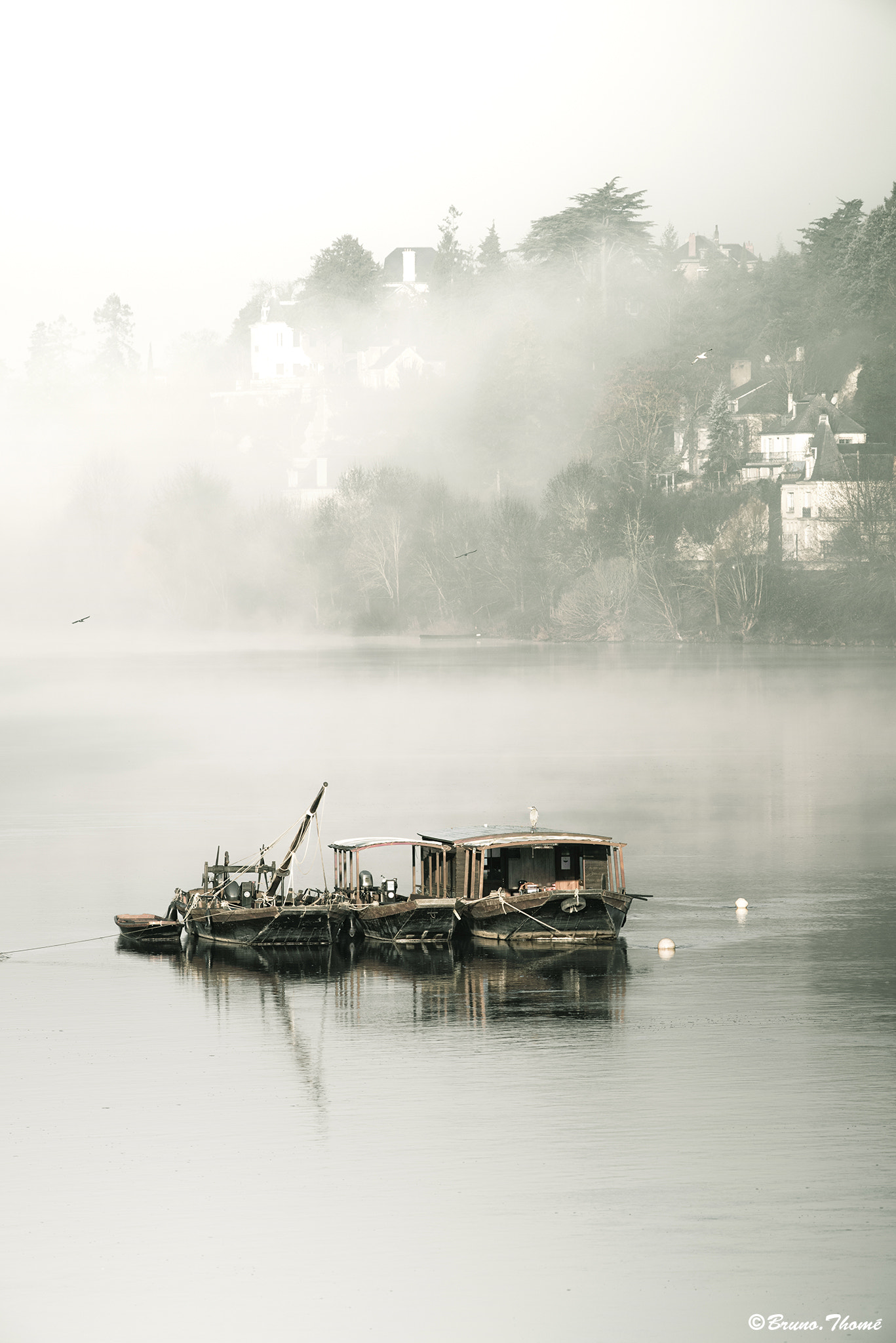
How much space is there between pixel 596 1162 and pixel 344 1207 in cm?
324

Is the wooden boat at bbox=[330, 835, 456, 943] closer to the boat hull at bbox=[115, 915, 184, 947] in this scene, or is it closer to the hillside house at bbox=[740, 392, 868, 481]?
the boat hull at bbox=[115, 915, 184, 947]

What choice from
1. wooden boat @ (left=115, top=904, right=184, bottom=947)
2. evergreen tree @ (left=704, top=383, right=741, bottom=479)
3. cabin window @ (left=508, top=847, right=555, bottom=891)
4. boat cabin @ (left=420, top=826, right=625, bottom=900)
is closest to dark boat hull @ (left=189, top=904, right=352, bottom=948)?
wooden boat @ (left=115, top=904, right=184, bottom=947)

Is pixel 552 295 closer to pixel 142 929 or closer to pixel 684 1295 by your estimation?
pixel 142 929

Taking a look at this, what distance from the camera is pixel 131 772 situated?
71062mm

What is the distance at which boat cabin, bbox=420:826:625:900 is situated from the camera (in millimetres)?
32281

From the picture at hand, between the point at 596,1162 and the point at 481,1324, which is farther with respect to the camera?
the point at 596,1162

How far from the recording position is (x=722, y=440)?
13750cm

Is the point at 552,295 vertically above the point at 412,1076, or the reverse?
the point at 552,295

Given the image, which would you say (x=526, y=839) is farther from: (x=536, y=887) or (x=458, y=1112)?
(x=458, y=1112)

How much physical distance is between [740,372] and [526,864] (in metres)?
122

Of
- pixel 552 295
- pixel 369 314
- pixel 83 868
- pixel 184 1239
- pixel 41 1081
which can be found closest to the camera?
pixel 184 1239

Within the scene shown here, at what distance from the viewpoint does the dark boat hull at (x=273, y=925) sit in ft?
105

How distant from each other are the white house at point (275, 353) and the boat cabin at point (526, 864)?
152 meters

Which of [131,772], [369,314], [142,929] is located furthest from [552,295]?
[142,929]
